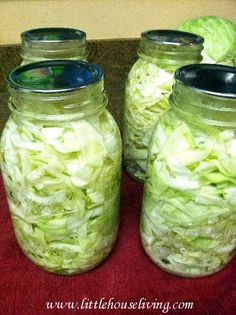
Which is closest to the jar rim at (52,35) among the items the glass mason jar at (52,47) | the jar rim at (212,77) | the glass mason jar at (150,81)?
the glass mason jar at (52,47)

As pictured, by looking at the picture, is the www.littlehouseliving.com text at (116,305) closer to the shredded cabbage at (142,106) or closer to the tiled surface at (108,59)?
the shredded cabbage at (142,106)

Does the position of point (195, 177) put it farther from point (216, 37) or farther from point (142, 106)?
point (216, 37)

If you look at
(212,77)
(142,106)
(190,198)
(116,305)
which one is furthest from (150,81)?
(116,305)

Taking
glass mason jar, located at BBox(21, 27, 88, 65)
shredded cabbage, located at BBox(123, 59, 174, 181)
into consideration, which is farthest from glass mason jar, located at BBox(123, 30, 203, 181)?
glass mason jar, located at BBox(21, 27, 88, 65)

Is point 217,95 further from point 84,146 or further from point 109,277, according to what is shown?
point 109,277

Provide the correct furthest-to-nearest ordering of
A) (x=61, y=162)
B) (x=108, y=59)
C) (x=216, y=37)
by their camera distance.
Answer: (x=108, y=59), (x=216, y=37), (x=61, y=162)

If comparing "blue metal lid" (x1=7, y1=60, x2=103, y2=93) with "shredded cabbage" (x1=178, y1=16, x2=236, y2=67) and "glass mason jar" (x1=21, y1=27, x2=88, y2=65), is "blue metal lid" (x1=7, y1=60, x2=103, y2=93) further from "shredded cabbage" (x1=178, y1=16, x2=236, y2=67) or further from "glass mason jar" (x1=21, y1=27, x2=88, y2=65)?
"shredded cabbage" (x1=178, y1=16, x2=236, y2=67)
